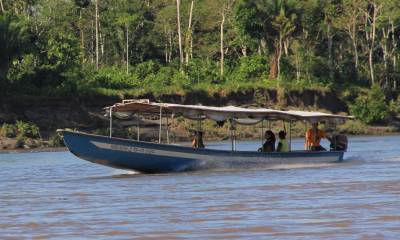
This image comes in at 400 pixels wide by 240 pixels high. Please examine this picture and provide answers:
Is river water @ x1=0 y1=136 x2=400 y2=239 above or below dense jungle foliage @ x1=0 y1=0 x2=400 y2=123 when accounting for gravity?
below

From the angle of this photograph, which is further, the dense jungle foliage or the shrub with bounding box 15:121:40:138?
the dense jungle foliage

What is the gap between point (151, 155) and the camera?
82.3ft

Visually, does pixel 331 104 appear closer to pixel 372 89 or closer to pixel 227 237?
pixel 372 89

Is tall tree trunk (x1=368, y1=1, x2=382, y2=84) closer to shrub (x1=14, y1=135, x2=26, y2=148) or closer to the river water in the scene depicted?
shrub (x1=14, y1=135, x2=26, y2=148)

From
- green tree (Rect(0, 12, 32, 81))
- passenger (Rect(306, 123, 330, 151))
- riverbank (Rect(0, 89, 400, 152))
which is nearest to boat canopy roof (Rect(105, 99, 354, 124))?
passenger (Rect(306, 123, 330, 151))

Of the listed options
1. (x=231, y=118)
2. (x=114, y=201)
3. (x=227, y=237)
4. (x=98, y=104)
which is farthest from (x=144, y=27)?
(x=227, y=237)

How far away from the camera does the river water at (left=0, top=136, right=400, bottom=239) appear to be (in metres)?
14.2

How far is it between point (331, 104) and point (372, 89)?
2.44 meters

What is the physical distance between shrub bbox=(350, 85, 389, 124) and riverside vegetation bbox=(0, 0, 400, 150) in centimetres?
5

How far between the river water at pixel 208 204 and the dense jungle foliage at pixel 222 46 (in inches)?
1201

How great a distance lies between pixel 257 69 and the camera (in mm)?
63656

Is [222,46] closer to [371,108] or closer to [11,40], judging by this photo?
[371,108]

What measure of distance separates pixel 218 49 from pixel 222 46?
6.22m

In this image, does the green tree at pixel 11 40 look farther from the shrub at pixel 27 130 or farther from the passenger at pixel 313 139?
the passenger at pixel 313 139
